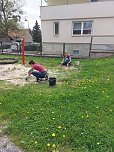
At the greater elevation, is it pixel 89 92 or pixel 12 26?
pixel 12 26

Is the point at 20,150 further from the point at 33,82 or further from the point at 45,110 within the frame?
the point at 33,82

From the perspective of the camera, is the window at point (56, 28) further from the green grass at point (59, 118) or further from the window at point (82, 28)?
the green grass at point (59, 118)

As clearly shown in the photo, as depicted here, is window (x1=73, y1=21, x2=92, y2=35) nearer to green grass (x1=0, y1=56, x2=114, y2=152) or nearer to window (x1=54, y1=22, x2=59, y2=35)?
window (x1=54, y1=22, x2=59, y2=35)

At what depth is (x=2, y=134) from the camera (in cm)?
412

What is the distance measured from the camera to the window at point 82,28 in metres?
17.2

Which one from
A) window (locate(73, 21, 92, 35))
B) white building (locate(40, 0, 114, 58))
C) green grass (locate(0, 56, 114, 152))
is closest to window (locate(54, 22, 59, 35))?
white building (locate(40, 0, 114, 58))

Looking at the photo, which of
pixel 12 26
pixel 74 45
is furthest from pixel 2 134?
pixel 12 26

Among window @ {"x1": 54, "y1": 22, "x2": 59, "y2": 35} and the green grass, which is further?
window @ {"x1": 54, "y1": 22, "x2": 59, "y2": 35}

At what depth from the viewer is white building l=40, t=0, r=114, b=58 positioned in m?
16.3

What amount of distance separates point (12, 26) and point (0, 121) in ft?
117

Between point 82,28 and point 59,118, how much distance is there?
1406cm

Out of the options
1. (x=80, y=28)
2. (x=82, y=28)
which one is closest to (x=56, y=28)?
(x=80, y=28)

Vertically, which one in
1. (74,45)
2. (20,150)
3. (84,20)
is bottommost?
(20,150)

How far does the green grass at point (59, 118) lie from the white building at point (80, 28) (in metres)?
9.84
